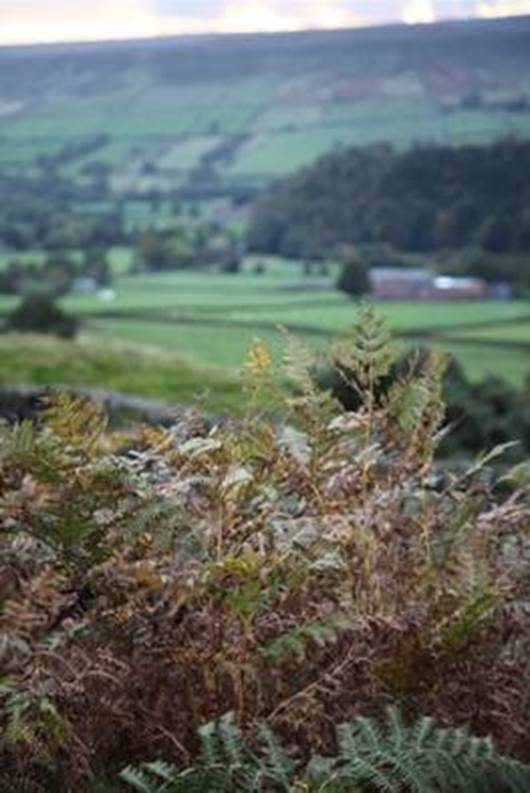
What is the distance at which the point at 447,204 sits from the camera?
10047 mm

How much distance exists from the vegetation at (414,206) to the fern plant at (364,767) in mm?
7561

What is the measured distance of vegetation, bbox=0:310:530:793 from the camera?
1.79 metres

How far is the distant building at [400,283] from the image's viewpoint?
27.7 feet

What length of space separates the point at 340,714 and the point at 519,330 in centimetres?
781

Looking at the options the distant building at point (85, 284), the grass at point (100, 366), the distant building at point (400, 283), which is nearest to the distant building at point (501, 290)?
the distant building at point (400, 283)

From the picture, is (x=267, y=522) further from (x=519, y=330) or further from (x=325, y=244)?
(x=325, y=244)

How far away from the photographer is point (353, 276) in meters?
8.17

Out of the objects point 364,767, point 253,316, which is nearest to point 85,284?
point 253,316

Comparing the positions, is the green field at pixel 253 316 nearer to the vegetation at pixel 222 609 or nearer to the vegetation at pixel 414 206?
the vegetation at pixel 414 206

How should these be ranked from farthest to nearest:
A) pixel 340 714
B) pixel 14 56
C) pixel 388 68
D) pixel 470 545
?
pixel 388 68 → pixel 14 56 → pixel 470 545 → pixel 340 714

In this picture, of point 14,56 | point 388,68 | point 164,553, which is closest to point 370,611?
point 164,553

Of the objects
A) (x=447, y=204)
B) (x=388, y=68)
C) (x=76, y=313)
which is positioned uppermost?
(x=388, y=68)

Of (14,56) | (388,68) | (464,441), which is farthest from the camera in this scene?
(388,68)

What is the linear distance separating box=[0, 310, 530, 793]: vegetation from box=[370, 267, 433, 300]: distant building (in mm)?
6362
